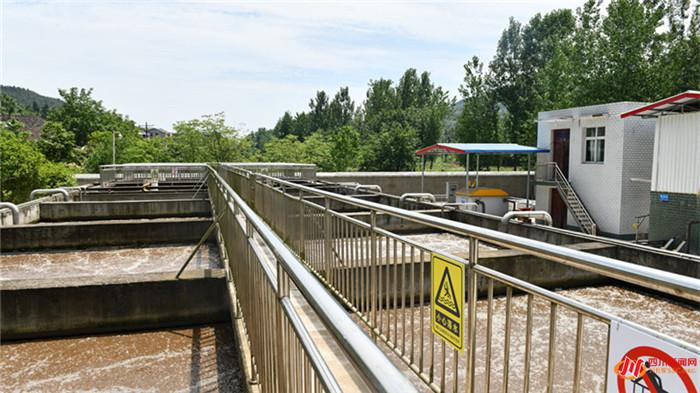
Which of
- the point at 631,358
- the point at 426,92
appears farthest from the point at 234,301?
the point at 426,92

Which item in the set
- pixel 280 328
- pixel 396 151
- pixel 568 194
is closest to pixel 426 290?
pixel 280 328

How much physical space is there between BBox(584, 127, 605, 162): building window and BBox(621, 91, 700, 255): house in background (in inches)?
179

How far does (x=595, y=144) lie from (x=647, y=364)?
23509mm

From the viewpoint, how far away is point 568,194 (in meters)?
23.2

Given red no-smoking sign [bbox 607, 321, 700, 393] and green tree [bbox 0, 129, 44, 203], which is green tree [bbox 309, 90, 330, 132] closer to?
green tree [bbox 0, 129, 44, 203]

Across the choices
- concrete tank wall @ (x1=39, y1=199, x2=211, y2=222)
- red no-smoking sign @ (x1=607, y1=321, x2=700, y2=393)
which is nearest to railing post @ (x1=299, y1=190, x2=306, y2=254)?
red no-smoking sign @ (x1=607, y1=321, x2=700, y2=393)

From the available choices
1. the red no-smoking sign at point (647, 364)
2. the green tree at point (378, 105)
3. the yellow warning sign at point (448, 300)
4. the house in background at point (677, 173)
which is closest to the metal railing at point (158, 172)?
the house in background at point (677, 173)

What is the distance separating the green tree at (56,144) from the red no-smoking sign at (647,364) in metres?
58.6

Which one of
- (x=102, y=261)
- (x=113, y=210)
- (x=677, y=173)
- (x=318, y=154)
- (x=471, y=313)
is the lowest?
(x=102, y=261)

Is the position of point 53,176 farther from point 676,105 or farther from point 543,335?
point 676,105

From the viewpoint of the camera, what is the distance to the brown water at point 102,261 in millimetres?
9352

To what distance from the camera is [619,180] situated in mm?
20766

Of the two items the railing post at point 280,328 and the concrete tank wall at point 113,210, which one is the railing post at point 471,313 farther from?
the concrete tank wall at point 113,210

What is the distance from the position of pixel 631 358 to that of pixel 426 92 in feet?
252
